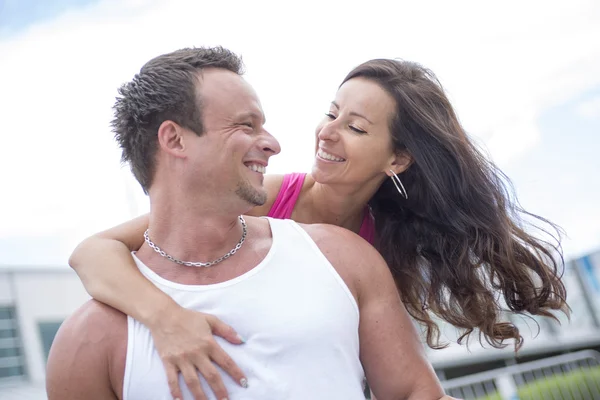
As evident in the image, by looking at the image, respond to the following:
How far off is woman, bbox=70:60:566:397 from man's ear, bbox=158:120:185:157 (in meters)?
0.33

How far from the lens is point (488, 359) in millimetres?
12195

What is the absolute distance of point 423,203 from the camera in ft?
8.07

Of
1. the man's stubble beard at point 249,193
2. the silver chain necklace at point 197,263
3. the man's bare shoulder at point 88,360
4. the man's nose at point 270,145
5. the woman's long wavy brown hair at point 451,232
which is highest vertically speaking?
the man's nose at point 270,145

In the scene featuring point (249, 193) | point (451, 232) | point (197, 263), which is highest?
point (249, 193)

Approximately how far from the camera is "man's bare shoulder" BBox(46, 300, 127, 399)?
5.16 feet

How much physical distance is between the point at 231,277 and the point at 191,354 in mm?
233

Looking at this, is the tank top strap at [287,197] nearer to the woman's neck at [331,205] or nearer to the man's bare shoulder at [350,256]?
the woman's neck at [331,205]

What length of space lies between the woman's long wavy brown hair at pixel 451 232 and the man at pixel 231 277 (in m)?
0.50

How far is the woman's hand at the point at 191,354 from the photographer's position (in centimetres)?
156

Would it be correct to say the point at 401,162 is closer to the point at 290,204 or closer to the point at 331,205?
the point at 331,205

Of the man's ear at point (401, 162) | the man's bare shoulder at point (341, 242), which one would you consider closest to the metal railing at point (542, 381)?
the man's ear at point (401, 162)

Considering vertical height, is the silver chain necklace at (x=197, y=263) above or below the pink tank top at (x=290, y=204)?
above

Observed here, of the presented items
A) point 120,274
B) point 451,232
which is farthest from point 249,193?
point 451,232

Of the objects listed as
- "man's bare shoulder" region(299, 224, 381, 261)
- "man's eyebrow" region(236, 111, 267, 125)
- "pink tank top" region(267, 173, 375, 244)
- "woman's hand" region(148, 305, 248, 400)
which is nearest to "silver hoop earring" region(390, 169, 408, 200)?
"pink tank top" region(267, 173, 375, 244)
